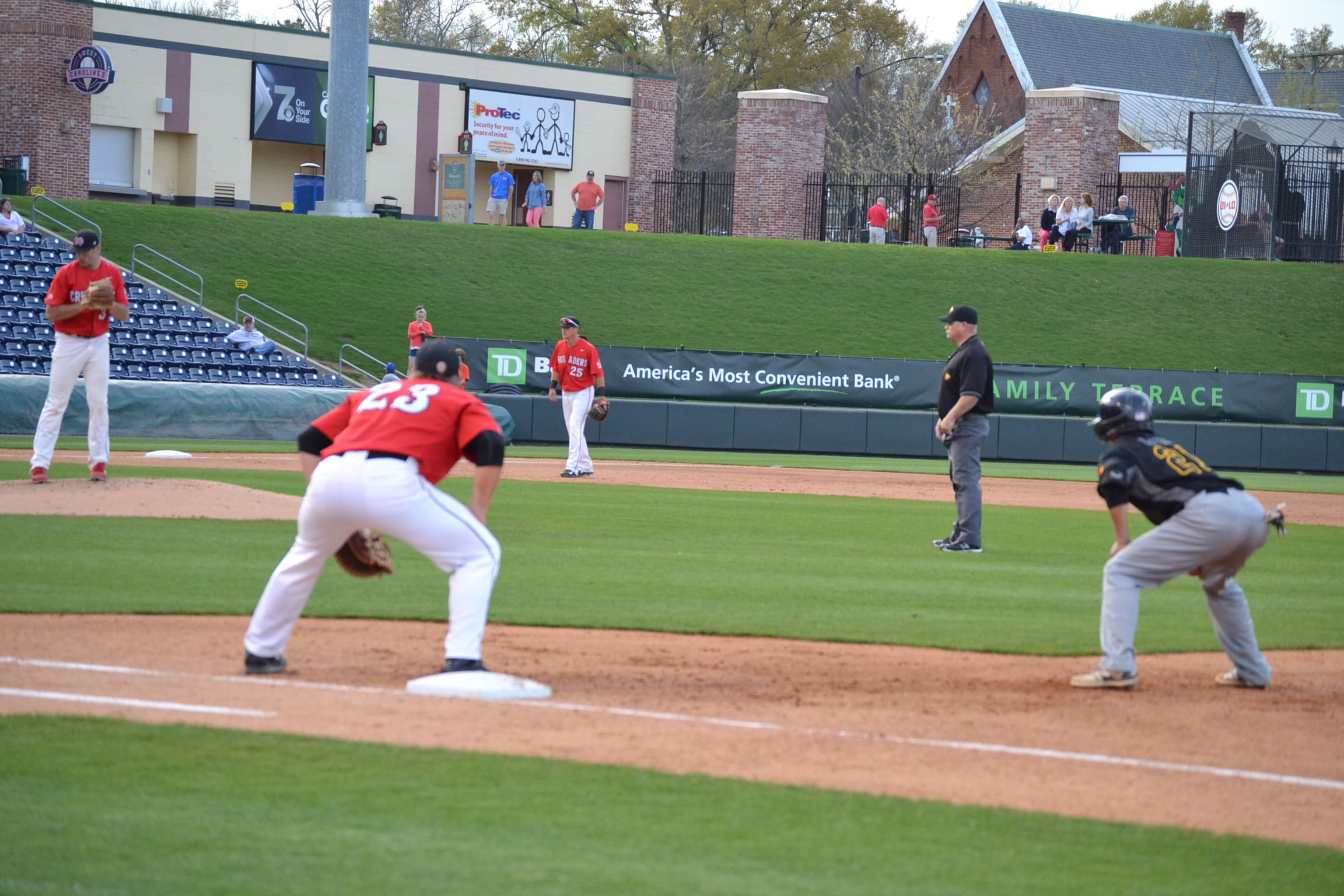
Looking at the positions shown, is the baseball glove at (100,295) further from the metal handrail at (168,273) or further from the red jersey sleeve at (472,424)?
the metal handrail at (168,273)

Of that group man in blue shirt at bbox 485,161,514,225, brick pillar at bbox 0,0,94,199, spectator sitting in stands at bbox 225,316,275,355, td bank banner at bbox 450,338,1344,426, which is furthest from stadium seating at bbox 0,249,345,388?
man in blue shirt at bbox 485,161,514,225

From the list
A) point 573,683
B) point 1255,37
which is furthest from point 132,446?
point 1255,37

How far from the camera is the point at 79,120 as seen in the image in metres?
37.5

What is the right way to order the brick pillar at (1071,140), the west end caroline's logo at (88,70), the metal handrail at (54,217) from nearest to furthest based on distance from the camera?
the metal handrail at (54,217) < the west end caroline's logo at (88,70) < the brick pillar at (1071,140)

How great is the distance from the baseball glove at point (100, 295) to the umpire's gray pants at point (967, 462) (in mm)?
7240

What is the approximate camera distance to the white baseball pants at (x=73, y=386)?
1249cm

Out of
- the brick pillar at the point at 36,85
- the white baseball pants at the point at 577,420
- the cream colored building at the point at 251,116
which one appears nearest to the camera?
the white baseball pants at the point at 577,420

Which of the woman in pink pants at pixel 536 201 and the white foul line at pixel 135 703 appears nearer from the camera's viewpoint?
the white foul line at pixel 135 703

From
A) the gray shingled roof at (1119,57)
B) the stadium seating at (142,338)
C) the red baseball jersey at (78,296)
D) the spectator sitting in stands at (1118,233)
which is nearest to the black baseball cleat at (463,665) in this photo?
the red baseball jersey at (78,296)

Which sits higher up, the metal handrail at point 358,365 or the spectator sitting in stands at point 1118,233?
the spectator sitting in stands at point 1118,233

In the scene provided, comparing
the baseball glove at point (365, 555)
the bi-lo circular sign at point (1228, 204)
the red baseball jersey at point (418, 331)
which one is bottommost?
the baseball glove at point (365, 555)

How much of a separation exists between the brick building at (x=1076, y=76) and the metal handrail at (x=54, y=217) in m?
29.3

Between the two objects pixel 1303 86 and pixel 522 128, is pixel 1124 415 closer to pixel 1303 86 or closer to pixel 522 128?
pixel 522 128

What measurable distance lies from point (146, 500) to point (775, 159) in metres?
32.8
